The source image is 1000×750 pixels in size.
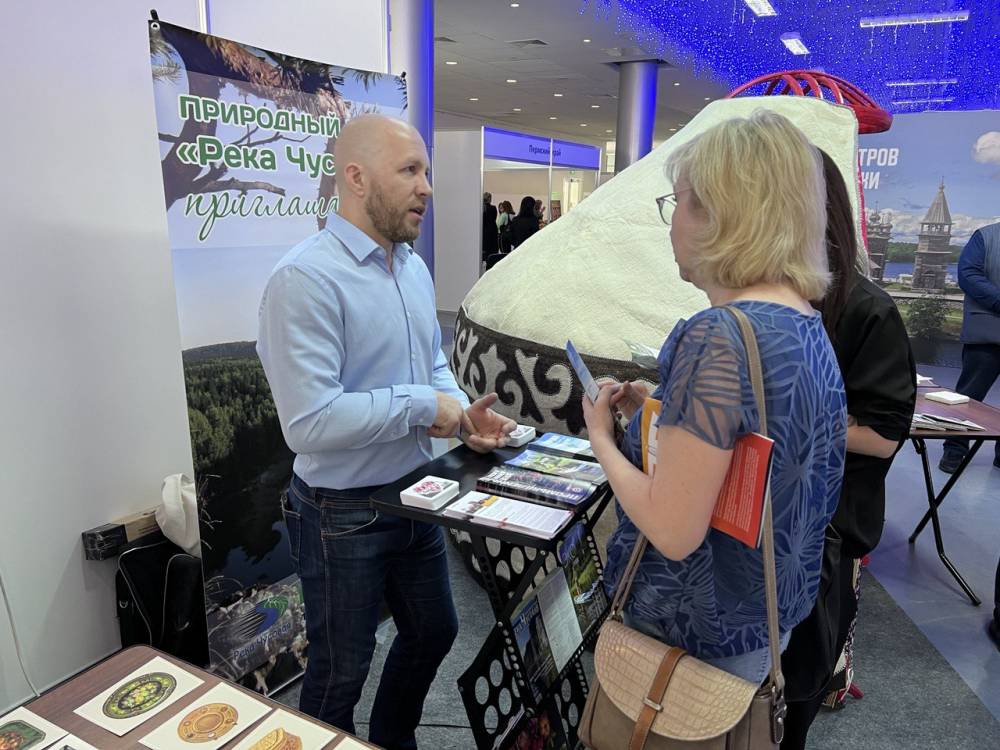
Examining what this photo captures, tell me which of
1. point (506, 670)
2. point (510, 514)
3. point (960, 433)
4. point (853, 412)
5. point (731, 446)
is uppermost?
point (731, 446)

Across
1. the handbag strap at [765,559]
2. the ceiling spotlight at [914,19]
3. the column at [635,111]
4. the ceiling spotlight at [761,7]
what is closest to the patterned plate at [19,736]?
the handbag strap at [765,559]

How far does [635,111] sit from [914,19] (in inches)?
160

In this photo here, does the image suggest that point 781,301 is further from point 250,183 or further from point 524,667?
point 250,183

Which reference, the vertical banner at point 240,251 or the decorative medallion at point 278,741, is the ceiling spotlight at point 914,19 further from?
the decorative medallion at point 278,741

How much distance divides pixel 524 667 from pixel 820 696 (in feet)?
2.30

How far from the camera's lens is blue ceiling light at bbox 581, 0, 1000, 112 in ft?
24.5

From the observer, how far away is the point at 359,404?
1.50 metres

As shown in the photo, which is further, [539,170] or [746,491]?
[539,170]

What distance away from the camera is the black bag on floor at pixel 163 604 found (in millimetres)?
2361

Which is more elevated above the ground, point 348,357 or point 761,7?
point 761,7

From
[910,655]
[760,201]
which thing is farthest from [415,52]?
[910,655]

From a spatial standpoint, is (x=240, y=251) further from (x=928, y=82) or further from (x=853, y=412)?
(x=928, y=82)

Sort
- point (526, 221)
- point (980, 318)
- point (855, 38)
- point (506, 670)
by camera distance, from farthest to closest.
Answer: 1. point (526, 221)
2. point (855, 38)
3. point (980, 318)
4. point (506, 670)

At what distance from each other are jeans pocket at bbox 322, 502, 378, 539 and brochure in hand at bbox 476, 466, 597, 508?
0.31 m
